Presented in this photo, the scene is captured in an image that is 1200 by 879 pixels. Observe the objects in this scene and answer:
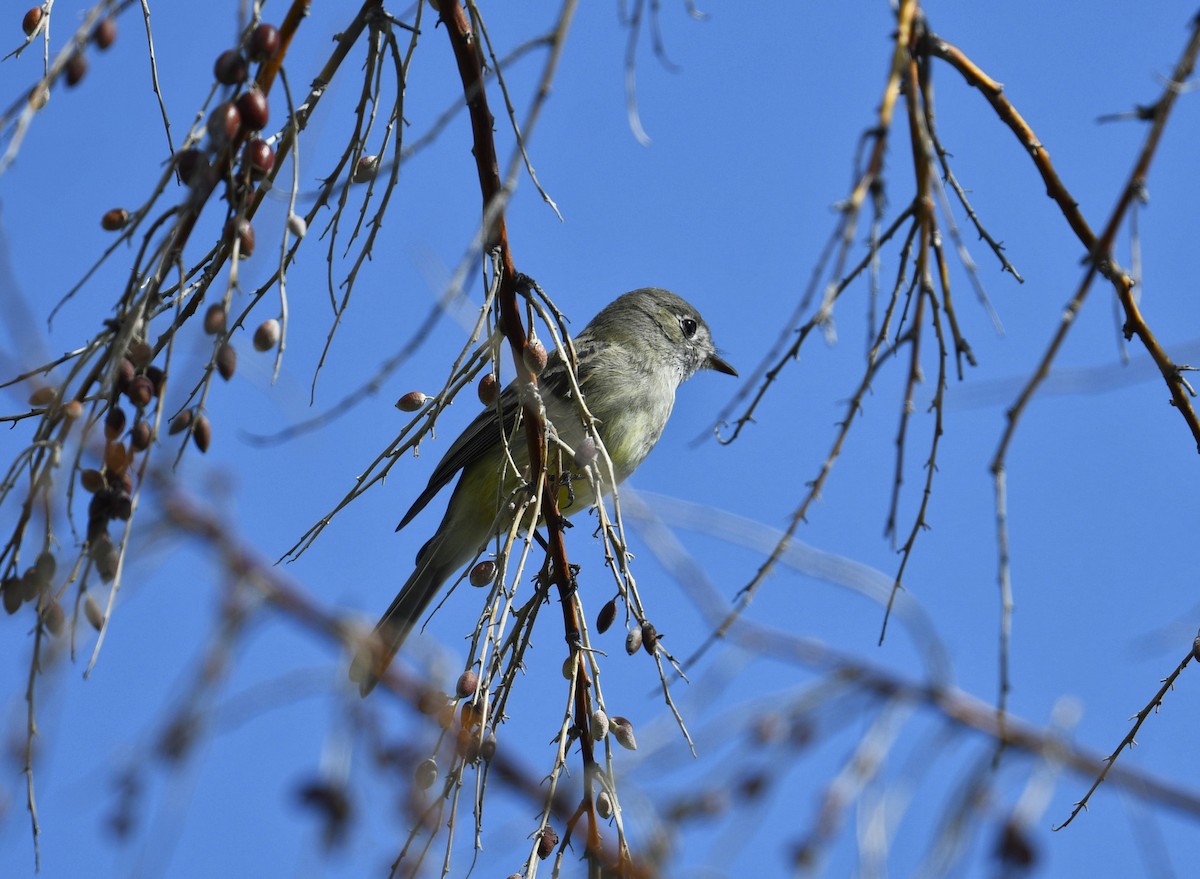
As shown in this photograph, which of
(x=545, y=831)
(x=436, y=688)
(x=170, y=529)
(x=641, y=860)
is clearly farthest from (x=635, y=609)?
(x=170, y=529)

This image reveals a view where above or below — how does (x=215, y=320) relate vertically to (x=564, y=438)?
below

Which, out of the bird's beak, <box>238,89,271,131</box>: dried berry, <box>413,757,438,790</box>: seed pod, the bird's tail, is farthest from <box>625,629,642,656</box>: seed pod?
the bird's beak

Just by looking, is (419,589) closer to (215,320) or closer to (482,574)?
(482,574)

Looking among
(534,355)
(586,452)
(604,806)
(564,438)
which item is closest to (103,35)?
(534,355)

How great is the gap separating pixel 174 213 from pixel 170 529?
0.62m

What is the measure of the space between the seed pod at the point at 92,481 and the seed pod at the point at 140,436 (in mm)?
99

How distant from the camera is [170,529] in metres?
1.99

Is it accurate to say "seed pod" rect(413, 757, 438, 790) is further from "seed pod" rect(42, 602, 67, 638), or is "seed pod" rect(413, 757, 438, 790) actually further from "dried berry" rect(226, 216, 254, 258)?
"dried berry" rect(226, 216, 254, 258)

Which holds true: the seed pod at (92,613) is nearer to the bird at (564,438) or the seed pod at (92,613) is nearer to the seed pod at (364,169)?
the seed pod at (364,169)

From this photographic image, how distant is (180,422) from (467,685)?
0.76m

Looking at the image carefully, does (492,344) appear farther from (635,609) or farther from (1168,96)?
(1168,96)

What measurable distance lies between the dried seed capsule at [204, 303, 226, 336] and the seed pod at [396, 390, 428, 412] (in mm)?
1069

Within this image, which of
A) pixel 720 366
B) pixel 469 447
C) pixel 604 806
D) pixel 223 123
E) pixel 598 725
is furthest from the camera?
pixel 720 366

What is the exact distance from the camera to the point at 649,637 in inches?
118
